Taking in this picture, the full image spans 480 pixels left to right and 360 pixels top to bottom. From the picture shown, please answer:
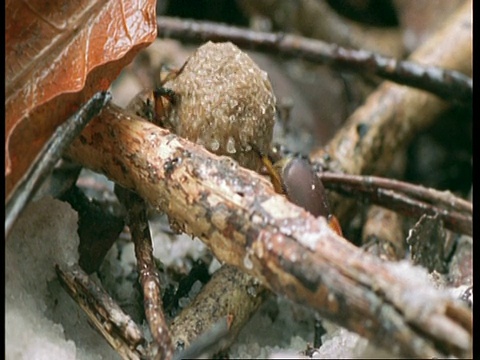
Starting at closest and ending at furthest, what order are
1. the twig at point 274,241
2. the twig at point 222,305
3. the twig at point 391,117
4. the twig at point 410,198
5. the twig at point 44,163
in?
1. the twig at point 274,241
2. the twig at point 44,163
3. the twig at point 222,305
4. the twig at point 410,198
5. the twig at point 391,117

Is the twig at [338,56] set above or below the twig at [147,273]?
above

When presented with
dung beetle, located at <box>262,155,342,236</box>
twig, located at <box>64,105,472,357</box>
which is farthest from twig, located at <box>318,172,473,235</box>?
twig, located at <box>64,105,472,357</box>

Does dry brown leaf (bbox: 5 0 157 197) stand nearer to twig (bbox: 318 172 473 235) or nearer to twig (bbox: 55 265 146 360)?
twig (bbox: 55 265 146 360)

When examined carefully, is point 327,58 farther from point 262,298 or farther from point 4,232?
point 4,232

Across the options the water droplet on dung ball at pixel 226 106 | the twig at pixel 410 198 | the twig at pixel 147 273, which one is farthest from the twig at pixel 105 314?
the twig at pixel 410 198

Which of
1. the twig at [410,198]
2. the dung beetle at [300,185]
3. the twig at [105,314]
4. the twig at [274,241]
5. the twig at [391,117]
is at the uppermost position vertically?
the twig at [391,117]

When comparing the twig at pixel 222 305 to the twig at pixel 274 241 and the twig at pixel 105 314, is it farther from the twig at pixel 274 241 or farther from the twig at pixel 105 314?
the twig at pixel 274 241

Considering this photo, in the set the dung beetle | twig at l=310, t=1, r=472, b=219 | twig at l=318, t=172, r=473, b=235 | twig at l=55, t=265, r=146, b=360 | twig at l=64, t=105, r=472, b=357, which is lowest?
twig at l=55, t=265, r=146, b=360
